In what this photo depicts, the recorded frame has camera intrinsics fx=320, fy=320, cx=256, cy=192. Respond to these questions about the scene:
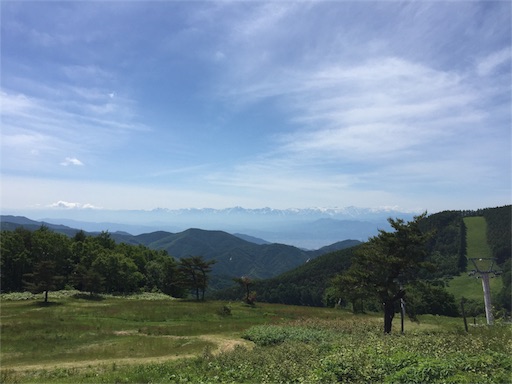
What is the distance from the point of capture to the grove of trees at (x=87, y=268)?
225 feet

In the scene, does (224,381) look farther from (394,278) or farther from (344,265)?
(344,265)

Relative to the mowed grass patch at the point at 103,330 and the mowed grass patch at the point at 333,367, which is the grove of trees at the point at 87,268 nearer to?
the mowed grass patch at the point at 103,330

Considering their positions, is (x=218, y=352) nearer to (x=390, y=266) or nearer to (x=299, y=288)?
(x=390, y=266)

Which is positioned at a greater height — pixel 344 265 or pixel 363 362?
pixel 363 362

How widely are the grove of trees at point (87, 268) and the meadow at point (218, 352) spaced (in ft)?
82.7

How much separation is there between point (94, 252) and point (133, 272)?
10.5m

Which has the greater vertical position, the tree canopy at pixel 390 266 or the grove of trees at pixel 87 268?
the tree canopy at pixel 390 266

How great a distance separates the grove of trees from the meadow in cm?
2522

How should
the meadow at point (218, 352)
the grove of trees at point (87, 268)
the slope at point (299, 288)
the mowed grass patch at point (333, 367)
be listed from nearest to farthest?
1. the mowed grass patch at point (333, 367)
2. the meadow at point (218, 352)
3. the grove of trees at point (87, 268)
4. the slope at point (299, 288)

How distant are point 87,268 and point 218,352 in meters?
59.7

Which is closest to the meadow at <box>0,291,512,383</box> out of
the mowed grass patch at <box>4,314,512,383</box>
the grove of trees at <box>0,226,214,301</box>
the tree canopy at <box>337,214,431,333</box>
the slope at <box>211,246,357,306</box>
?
the mowed grass patch at <box>4,314,512,383</box>

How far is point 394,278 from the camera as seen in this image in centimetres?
3047

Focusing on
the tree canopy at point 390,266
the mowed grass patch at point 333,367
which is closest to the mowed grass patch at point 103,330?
the mowed grass patch at point 333,367

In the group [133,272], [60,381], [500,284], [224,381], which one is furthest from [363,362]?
[500,284]
